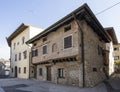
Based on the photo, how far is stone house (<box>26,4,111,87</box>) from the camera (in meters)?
14.4

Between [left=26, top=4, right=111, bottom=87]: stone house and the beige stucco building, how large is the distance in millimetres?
6757

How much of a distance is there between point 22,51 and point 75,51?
1659cm

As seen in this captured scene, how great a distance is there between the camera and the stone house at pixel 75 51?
14.4m

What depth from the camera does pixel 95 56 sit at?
16.8 meters

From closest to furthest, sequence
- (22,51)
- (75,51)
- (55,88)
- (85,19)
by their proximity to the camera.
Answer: (55,88) → (75,51) → (85,19) → (22,51)

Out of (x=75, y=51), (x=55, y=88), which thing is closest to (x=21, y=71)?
(x=55, y=88)

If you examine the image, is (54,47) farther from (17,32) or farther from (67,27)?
(17,32)

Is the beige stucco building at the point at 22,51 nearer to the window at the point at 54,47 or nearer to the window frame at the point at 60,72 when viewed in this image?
the window at the point at 54,47

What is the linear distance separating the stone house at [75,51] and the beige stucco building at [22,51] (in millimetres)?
6757

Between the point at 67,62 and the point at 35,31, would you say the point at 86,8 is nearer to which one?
the point at 67,62

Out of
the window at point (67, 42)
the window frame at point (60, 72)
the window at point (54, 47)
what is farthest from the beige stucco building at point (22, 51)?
the window at point (67, 42)

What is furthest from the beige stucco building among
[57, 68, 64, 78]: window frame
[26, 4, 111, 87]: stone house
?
[57, 68, 64, 78]: window frame

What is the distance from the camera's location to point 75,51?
14.6 metres

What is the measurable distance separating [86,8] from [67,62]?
5702 mm
